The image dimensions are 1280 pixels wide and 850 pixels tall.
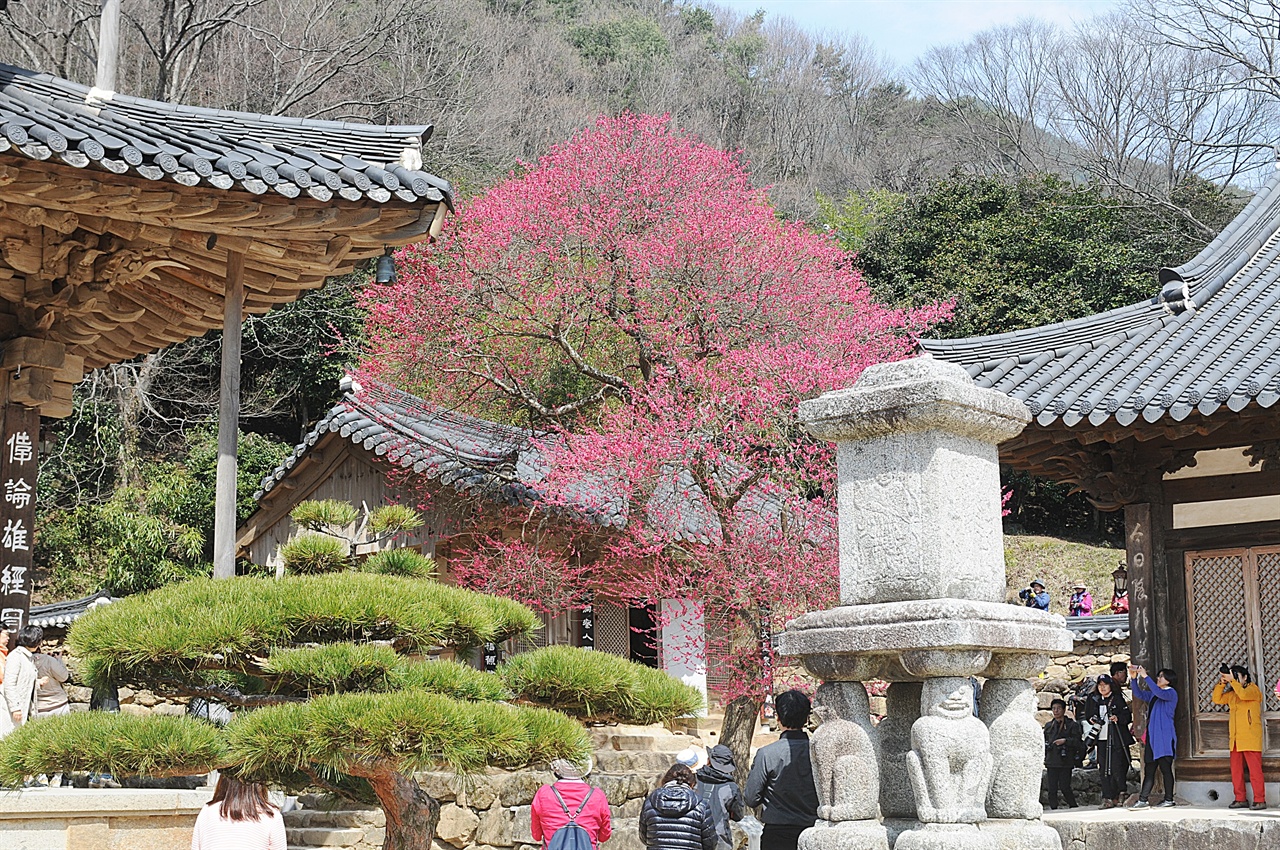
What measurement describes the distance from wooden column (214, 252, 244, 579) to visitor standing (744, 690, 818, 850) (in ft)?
10.7

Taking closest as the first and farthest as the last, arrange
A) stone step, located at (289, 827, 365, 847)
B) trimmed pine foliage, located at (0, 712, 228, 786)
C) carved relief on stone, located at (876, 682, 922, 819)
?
trimmed pine foliage, located at (0, 712, 228, 786), carved relief on stone, located at (876, 682, 922, 819), stone step, located at (289, 827, 365, 847)

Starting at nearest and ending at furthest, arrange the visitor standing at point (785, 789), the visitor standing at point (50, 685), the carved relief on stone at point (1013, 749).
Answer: the carved relief on stone at point (1013, 749), the visitor standing at point (785, 789), the visitor standing at point (50, 685)

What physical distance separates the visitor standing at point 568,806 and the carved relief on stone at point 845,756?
1.99m

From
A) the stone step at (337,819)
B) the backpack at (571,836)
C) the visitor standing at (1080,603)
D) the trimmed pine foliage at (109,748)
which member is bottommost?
the stone step at (337,819)

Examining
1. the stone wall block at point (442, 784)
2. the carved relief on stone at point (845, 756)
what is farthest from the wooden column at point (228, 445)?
the stone wall block at point (442, 784)

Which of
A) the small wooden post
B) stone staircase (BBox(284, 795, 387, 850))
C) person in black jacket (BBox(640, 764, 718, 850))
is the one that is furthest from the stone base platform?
the small wooden post

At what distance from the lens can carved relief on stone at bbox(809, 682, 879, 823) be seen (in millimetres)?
5395

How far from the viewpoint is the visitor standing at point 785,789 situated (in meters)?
6.88

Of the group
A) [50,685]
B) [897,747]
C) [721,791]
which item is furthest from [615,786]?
[897,747]

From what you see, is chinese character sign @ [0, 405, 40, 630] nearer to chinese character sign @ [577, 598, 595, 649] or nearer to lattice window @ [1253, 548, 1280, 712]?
lattice window @ [1253, 548, 1280, 712]

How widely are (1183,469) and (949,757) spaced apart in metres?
6.80

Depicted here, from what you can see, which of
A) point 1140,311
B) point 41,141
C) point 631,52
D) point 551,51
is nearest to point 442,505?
point 1140,311

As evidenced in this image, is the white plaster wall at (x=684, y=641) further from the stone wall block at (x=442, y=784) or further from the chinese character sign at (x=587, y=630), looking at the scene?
the stone wall block at (x=442, y=784)

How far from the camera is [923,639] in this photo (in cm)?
516
